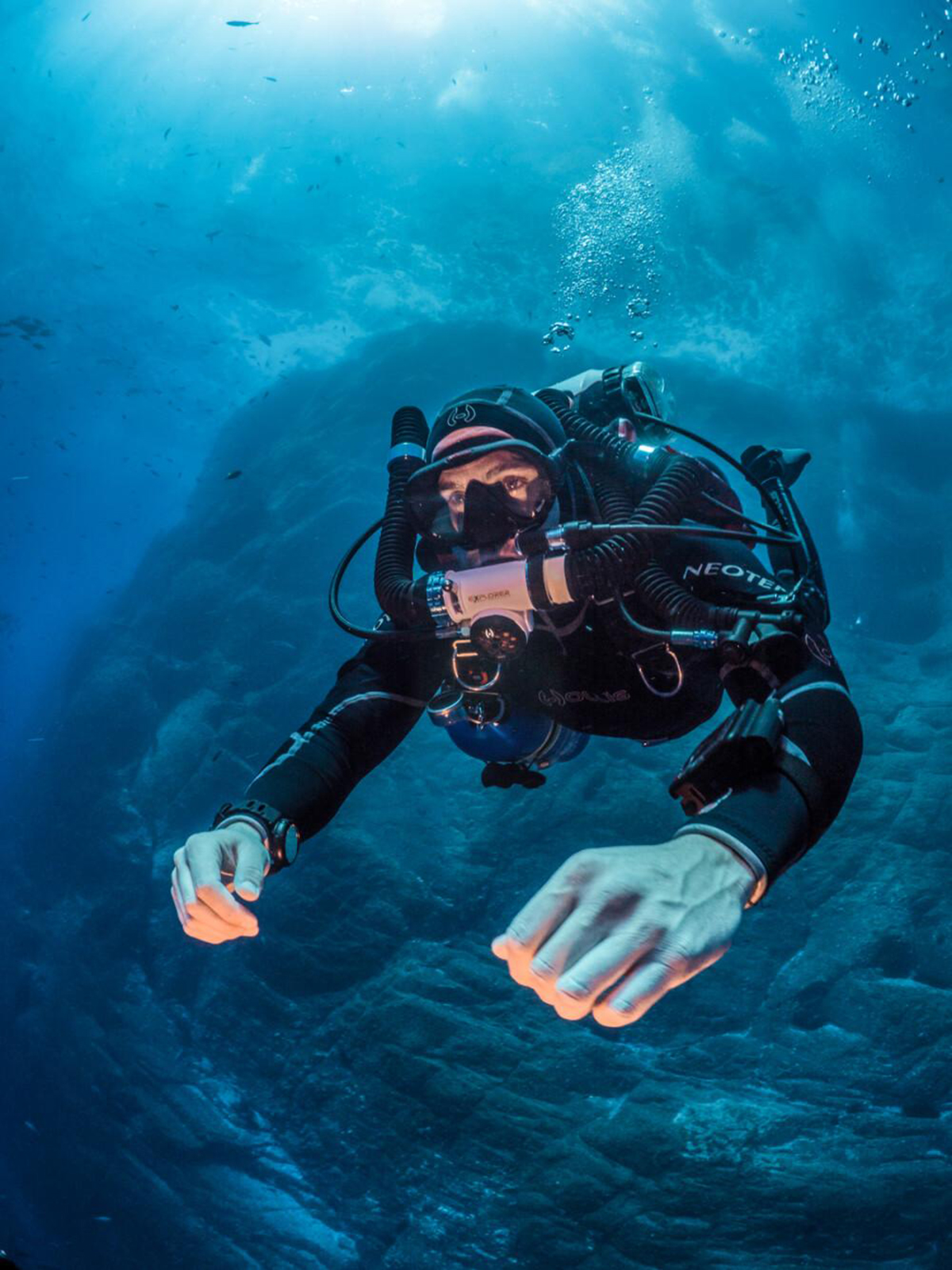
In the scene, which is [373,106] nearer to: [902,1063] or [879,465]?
[879,465]

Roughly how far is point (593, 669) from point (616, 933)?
6.80 ft

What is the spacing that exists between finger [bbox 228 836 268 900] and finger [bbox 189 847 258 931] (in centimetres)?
4

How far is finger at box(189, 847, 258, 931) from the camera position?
1.93m

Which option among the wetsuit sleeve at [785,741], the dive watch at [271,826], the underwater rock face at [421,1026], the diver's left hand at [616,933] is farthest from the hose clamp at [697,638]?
the underwater rock face at [421,1026]

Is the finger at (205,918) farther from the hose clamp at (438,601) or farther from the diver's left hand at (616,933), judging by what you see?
the hose clamp at (438,601)

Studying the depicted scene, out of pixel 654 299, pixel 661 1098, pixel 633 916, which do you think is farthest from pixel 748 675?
pixel 654 299

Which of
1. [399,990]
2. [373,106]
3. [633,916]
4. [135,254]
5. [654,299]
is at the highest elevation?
[654,299]

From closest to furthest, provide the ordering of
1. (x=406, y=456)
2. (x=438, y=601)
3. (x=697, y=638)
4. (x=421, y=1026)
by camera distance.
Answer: (x=697, y=638) → (x=438, y=601) → (x=406, y=456) → (x=421, y=1026)

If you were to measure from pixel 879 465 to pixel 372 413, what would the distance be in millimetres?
20387

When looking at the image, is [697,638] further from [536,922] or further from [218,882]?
[218,882]

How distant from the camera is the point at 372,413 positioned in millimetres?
26312

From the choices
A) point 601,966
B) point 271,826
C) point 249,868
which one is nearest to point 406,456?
point 271,826

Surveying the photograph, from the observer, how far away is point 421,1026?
37.6 feet

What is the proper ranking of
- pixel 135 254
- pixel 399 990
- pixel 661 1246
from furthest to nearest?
pixel 135 254, pixel 399 990, pixel 661 1246
